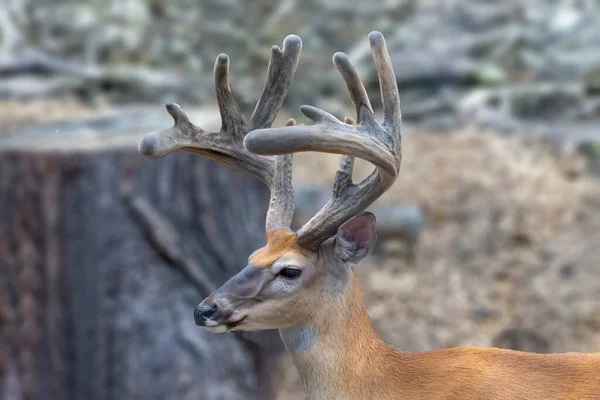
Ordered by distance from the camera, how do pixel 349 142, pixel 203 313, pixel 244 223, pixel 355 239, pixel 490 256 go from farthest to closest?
pixel 490 256 < pixel 244 223 < pixel 355 239 < pixel 203 313 < pixel 349 142

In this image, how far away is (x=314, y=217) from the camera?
2.30m

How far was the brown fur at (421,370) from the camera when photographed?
86.7 inches

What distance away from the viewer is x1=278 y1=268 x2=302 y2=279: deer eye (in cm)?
228

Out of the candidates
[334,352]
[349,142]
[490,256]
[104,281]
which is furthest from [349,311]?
[490,256]

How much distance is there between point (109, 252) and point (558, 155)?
16.2 ft

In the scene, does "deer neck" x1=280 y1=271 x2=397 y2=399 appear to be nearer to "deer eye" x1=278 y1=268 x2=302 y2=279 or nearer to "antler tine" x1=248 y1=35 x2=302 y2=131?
"deer eye" x1=278 y1=268 x2=302 y2=279

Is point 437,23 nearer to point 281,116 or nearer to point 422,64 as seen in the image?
point 422,64

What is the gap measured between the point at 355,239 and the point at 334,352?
0.98 feet

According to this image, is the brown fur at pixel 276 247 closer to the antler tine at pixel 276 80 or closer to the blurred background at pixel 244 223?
the antler tine at pixel 276 80

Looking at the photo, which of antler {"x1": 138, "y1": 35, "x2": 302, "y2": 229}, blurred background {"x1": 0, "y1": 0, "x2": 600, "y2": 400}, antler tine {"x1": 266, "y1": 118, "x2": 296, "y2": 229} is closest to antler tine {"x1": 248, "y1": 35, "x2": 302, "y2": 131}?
antler {"x1": 138, "y1": 35, "x2": 302, "y2": 229}

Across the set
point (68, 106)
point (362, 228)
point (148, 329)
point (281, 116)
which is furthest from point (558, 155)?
point (362, 228)

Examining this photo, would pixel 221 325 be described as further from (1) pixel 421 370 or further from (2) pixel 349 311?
(1) pixel 421 370

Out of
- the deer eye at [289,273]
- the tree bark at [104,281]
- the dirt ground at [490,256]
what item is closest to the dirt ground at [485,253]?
the dirt ground at [490,256]

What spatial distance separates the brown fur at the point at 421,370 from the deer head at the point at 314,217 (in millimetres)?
86
